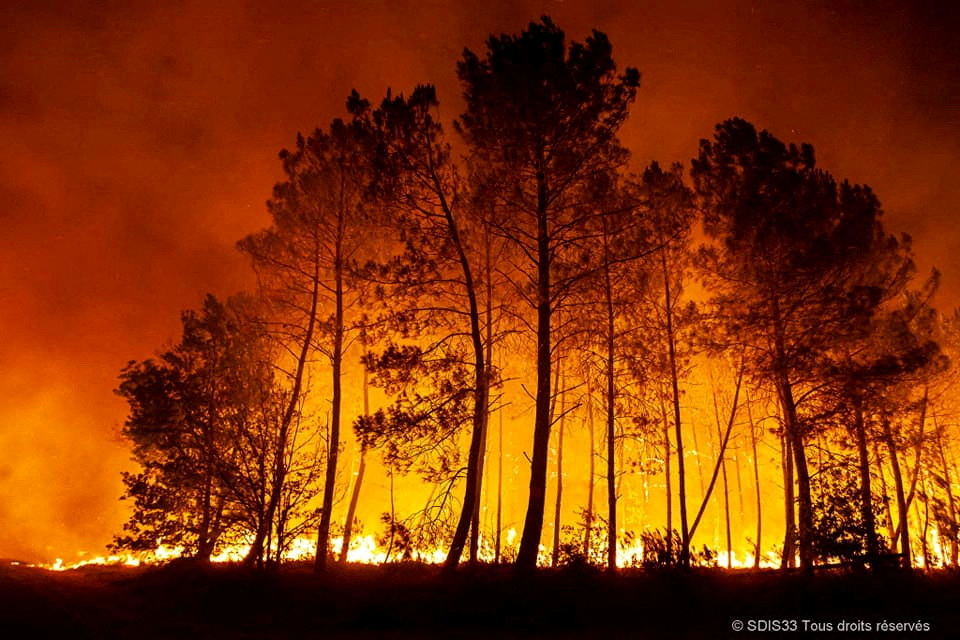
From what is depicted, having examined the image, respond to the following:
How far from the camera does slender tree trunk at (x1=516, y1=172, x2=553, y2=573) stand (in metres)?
10.1

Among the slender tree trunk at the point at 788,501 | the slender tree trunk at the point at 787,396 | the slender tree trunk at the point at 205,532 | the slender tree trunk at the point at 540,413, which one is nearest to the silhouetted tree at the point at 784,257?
the slender tree trunk at the point at 787,396

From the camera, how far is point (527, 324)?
12.2m

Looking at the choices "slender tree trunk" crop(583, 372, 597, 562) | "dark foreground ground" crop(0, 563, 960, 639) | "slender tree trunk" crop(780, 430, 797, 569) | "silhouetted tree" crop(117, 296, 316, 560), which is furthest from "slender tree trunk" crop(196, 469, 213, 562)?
"slender tree trunk" crop(780, 430, 797, 569)

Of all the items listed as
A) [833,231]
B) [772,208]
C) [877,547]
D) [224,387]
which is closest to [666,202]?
[772,208]

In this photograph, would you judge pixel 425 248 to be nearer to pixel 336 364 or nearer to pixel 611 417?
pixel 336 364

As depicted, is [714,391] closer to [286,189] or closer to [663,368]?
[663,368]

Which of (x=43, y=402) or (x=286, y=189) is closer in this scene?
(x=286, y=189)

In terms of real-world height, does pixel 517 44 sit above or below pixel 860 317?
above

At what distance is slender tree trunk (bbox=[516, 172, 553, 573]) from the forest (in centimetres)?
5

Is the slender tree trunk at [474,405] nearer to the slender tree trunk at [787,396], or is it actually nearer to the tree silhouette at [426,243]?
the tree silhouette at [426,243]

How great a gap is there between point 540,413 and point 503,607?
374 centimetres

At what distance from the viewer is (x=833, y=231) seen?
1406cm

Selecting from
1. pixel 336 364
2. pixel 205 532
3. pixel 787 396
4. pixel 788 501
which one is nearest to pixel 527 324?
pixel 336 364

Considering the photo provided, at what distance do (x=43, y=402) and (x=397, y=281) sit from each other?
127ft
